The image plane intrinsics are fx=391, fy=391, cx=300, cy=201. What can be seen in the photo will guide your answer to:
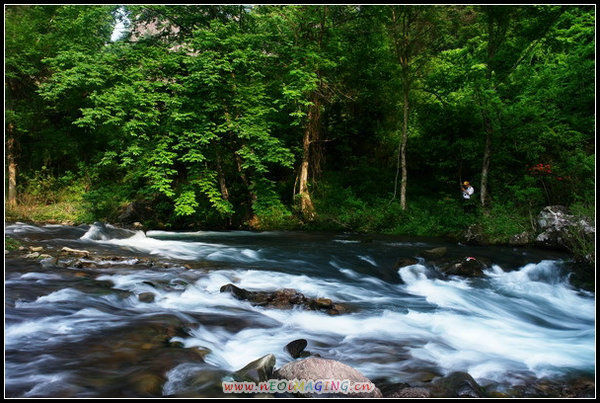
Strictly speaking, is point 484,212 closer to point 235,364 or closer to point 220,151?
point 220,151

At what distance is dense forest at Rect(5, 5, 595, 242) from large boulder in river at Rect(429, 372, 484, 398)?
8837mm

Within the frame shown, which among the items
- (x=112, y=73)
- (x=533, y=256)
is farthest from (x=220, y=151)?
(x=533, y=256)

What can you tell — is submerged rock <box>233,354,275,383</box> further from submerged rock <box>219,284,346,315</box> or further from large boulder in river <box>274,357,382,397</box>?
submerged rock <box>219,284,346,315</box>

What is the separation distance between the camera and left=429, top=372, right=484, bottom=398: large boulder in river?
3.72 m

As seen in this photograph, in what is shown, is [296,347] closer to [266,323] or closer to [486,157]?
[266,323]

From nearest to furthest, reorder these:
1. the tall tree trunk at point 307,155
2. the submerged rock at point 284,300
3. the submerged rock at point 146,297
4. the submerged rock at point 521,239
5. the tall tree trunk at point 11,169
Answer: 1. the submerged rock at point 146,297
2. the submerged rock at point 284,300
3. the submerged rock at point 521,239
4. the tall tree trunk at point 307,155
5. the tall tree trunk at point 11,169

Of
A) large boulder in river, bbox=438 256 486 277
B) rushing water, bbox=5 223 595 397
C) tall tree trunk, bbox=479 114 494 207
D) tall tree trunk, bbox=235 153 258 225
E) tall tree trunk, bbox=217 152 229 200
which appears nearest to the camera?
rushing water, bbox=5 223 595 397

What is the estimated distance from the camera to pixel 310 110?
637 inches

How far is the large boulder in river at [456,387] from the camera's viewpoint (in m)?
3.72

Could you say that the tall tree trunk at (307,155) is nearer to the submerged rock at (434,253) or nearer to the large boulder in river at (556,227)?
the submerged rock at (434,253)

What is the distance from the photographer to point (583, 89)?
11.8 metres

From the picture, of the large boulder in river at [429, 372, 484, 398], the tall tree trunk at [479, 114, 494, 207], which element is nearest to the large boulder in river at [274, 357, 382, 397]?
the large boulder in river at [429, 372, 484, 398]

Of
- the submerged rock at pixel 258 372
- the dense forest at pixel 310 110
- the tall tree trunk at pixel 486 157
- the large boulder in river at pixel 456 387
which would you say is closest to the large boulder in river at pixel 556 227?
the dense forest at pixel 310 110

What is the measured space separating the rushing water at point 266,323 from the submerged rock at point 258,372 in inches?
9.4
